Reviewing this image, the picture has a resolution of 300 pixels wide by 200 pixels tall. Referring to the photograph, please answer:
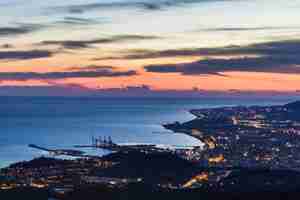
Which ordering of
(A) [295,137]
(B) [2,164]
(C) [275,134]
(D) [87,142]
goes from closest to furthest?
(B) [2,164]
(A) [295,137]
(C) [275,134]
(D) [87,142]

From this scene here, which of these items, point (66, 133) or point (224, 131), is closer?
point (224, 131)

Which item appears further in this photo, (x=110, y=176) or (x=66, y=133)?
(x=66, y=133)

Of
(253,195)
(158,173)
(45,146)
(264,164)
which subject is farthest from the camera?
(45,146)

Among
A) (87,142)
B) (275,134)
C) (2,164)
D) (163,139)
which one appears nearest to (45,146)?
(87,142)

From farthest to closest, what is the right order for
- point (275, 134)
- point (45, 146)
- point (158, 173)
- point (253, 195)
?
1. point (45, 146)
2. point (275, 134)
3. point (158, 173)
4. point (253, 195)

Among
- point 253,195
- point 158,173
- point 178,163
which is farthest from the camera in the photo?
point 178,163

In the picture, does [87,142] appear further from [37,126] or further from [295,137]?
[37,126]

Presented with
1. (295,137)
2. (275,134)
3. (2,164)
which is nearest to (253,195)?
(2,164)

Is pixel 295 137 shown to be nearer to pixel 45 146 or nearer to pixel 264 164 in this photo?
→ pixel 264 164

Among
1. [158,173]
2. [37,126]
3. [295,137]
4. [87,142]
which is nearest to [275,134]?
[295,137]
